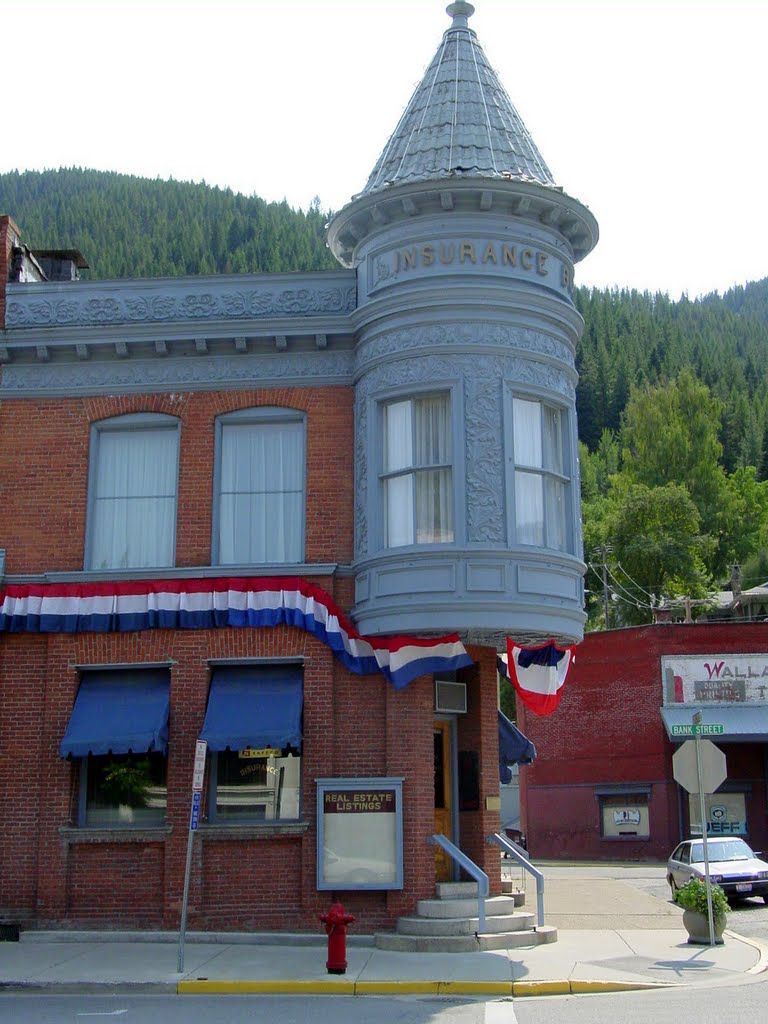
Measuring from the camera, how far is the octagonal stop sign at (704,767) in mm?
17250

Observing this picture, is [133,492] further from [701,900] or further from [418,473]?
[701,900]

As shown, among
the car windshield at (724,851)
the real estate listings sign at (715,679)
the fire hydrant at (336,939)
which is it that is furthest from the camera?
the real estate listings sign at (715,679)

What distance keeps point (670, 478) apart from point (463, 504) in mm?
60930

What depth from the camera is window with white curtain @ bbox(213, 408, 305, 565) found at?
59.2 feet

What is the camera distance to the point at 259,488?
18.3 m

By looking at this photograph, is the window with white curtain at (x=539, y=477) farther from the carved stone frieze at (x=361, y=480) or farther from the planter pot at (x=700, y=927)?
the planter pot at (x=700, y=927)

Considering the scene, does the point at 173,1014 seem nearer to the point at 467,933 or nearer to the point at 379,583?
the point at 467,933

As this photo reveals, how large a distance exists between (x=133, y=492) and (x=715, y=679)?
1030 inches

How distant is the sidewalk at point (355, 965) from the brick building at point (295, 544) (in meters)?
0.55

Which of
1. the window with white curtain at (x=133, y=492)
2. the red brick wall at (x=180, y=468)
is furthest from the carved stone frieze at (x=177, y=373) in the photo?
the window with white curtain at (x=133, y=492)

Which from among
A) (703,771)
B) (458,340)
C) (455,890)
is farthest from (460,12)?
(455,890)

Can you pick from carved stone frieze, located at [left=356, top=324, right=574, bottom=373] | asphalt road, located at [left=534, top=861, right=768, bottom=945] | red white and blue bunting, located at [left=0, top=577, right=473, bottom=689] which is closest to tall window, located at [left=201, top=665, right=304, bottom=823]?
red white and blue bunting, located at [left=0, top=577, right=473, bottom=689]

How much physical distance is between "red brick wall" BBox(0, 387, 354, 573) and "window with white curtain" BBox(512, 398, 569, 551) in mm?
2633

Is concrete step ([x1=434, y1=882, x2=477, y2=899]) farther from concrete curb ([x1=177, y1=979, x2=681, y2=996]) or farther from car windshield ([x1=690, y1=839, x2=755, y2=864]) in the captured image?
car windshield ([x1=690, y1=839, x2=755, y2=864])
